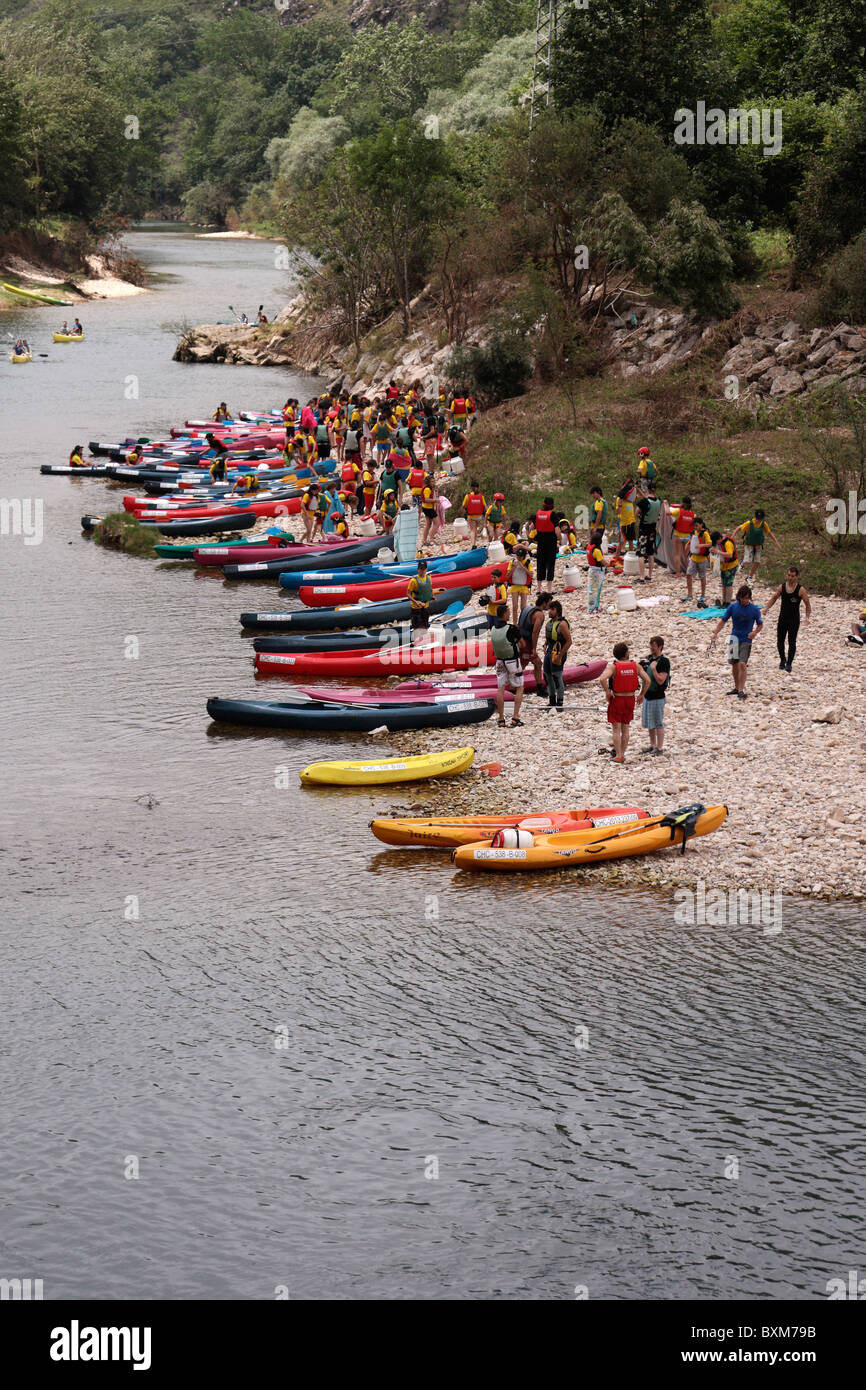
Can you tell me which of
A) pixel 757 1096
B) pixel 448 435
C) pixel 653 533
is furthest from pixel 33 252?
pixel 757 1096

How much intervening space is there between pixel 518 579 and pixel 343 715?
4154mm

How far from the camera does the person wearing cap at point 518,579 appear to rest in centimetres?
2516

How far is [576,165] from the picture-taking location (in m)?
44.8

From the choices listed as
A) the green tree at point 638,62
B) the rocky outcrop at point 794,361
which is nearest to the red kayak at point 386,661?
the rocky outcrop at point 794,361

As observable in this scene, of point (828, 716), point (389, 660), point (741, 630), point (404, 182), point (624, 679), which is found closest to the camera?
point (624, 679)

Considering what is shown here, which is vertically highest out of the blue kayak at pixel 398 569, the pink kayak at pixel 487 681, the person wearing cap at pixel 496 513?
the person wearing cap at pixel 496 513

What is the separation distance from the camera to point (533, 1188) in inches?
535

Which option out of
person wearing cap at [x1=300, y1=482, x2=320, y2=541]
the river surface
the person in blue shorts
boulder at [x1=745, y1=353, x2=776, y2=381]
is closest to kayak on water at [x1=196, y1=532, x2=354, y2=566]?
person wearing cap at [x1=300, y1=482, x2=320, y2=541]

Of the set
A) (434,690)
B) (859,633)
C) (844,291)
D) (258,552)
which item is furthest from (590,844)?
(844,291)

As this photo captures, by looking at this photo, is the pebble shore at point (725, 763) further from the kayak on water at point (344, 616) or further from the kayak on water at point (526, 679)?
the kayak on water at point (344, 616)

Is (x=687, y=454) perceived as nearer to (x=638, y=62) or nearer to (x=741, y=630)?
(x=741, y=630)

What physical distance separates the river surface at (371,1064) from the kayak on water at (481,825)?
0.38m

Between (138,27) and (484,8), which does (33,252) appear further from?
(138,27)

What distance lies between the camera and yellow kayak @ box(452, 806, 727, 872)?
1894 cm
